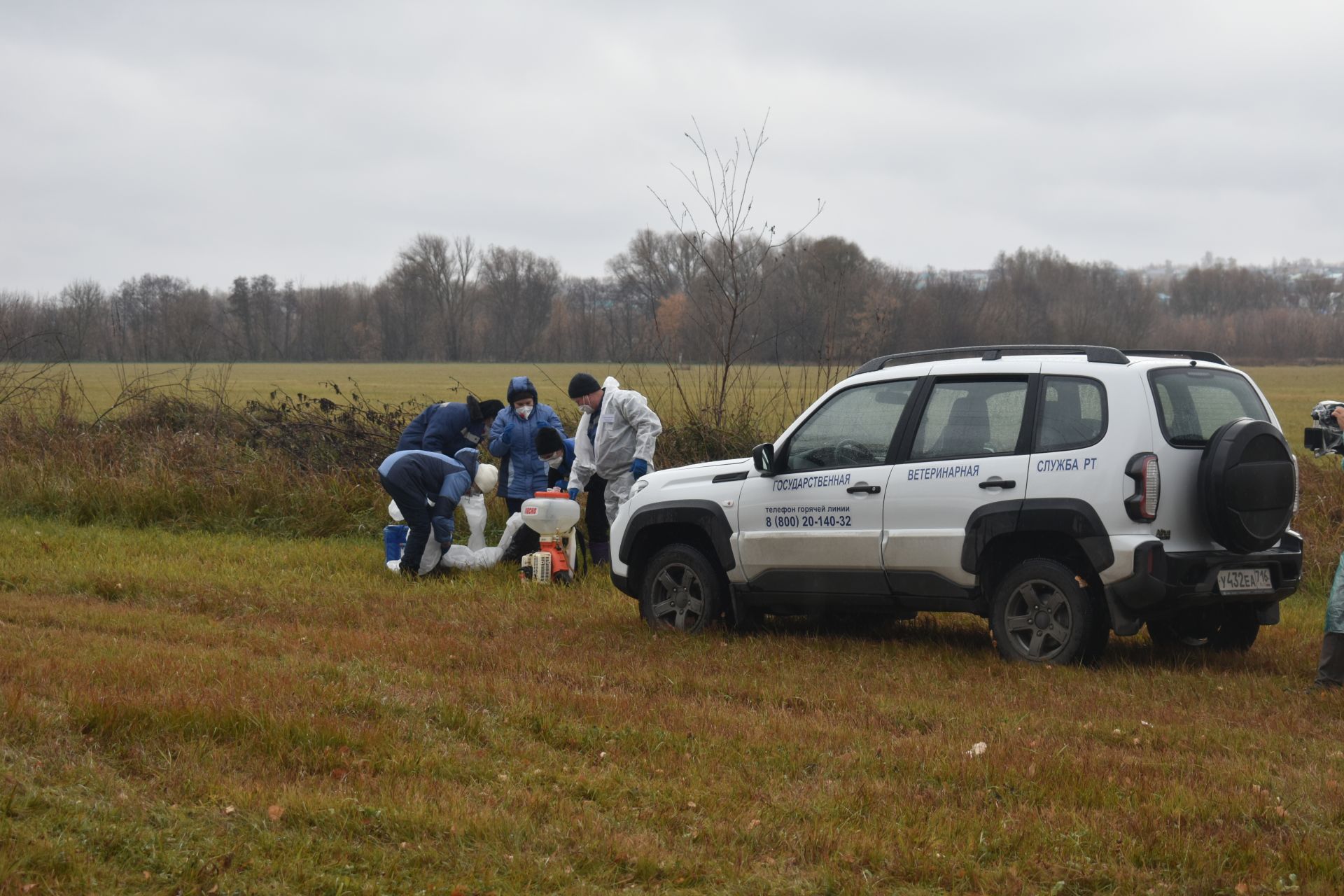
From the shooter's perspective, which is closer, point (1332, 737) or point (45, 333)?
point (1332, 737)

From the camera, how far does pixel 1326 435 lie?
A: 22.8ft

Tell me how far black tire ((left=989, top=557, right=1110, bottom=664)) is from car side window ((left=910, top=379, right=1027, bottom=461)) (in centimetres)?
72

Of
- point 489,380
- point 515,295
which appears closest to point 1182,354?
point 489,380

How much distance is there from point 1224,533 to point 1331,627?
0.77 meters

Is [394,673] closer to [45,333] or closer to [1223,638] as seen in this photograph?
[1223,638]

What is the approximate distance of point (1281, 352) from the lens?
60.6m

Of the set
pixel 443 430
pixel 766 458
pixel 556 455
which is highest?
pixel 443 430

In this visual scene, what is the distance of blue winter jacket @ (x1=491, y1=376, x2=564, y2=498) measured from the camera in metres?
12.1

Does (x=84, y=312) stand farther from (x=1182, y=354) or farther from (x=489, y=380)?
(x=1182, y=354)

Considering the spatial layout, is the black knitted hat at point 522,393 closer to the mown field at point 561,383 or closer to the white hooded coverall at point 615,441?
the white hooded coverall at point 615,441

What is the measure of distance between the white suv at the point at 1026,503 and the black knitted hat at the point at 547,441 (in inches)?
122

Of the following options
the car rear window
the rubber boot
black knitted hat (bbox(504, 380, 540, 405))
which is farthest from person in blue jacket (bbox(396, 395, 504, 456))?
the rubber boot

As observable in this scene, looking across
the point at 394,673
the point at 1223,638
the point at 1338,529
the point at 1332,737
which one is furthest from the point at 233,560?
the point at 1338,529

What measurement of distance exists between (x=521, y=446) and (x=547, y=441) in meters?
0.41
